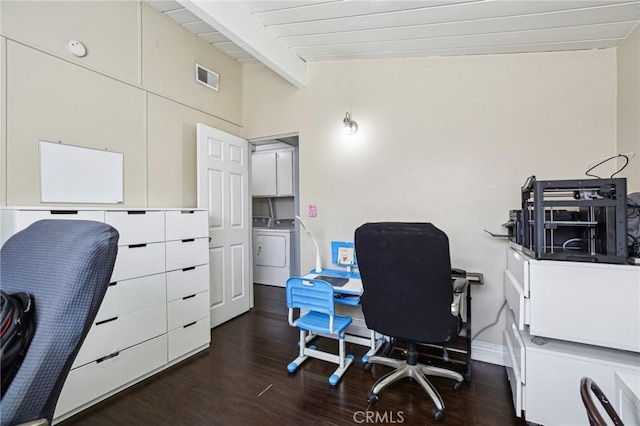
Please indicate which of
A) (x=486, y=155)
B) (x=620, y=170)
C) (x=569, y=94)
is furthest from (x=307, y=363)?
(x=569, y=94)

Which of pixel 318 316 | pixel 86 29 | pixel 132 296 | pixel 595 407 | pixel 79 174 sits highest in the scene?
pixel 86 29

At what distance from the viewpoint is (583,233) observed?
158 cm

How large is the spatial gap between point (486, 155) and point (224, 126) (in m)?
2.71

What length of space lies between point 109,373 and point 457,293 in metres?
2.35

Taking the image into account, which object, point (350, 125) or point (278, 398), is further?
point (350, 125)

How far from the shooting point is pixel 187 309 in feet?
8.14

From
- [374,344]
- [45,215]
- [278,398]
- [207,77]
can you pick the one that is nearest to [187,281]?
[45,215]

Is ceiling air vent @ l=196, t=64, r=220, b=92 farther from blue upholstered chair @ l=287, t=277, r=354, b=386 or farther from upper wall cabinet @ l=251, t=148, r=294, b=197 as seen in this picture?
blue upholstered chair @ l=287, t=277, r=354, b=386

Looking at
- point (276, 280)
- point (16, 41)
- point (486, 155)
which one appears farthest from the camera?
point (276, 280)

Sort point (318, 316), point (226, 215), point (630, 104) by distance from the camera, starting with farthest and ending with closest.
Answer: point (226, 215) < point (318, 316) < point (630, 104)

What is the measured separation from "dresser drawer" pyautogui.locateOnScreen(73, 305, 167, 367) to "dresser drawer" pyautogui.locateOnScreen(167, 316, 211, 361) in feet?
0.44

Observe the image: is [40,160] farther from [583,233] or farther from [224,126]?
[583,233]

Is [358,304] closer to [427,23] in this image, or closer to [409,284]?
[409,284]

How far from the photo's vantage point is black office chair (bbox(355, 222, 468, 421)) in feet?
5.36
